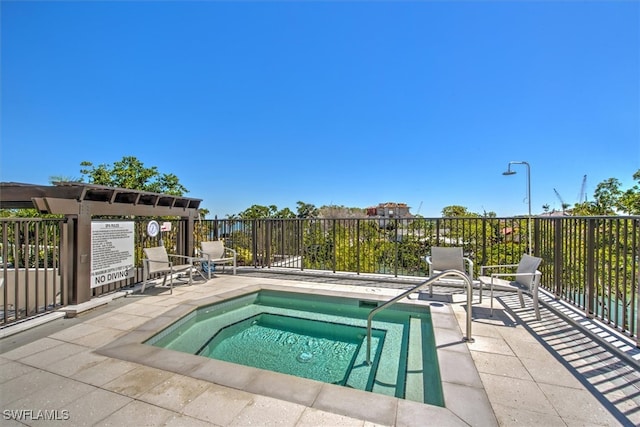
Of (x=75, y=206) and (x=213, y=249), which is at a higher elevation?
(x=75, y=206)

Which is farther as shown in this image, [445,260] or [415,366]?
[445,260]

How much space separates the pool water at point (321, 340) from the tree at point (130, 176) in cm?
1123

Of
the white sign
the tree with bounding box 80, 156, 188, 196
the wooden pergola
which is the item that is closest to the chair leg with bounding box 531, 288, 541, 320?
the wooden pergola

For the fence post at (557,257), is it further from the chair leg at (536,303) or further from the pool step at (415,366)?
the pool step at (415,366)

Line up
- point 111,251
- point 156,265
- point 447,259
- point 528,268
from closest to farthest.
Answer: point 528,268 → point 111,251 → point 447,259 → point 156,265

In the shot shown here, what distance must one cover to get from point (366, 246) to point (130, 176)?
12.0 metres

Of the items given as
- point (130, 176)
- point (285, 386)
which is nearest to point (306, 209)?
point (130, 176)

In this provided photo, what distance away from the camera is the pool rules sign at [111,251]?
14.6 feet

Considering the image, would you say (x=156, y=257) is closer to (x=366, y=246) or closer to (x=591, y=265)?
(x=366, y=246)

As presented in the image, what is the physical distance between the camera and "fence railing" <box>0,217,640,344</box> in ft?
12.6

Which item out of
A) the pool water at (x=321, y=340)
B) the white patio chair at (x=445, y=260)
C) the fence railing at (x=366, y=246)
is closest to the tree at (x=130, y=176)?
the fence railing at (x=366, y=246)

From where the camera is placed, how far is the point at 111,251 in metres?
4.78

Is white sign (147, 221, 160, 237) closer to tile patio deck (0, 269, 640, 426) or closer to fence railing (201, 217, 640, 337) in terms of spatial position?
fence railing (201, 217, 640, 337)

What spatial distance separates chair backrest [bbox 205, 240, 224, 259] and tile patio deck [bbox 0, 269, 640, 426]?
10.7 feet
